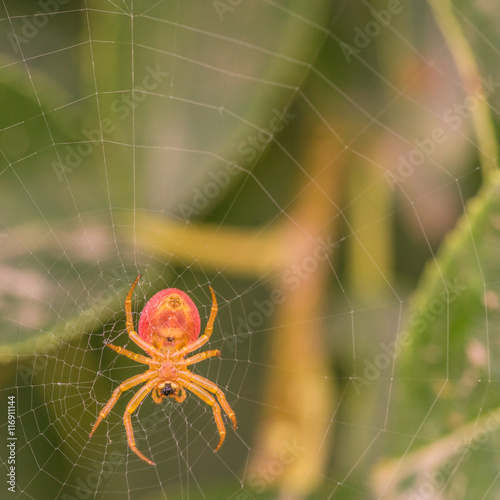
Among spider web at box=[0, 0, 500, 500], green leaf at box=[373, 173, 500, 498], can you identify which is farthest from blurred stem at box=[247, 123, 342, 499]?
green leaf at box=[373, 173, 500, 498]

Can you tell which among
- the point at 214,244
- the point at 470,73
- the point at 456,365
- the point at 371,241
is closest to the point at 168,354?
the point at 214,244

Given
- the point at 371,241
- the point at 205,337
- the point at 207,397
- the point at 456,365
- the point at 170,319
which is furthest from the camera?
the point at 207,397

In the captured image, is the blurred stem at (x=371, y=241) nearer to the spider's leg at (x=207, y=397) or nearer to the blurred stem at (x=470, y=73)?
the blurred stem at (x=470, y=73)

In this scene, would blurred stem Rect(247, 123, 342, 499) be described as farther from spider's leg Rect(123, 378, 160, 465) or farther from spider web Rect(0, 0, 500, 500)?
spider's leg Rect(123, 378, 160, 465)

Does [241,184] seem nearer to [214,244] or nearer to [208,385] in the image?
[214,244]

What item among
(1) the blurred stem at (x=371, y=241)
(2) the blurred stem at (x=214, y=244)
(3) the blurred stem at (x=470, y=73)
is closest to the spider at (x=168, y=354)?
(2) the blurred stem at (x=214, y=244)

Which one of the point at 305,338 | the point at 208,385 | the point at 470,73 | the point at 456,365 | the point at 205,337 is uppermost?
the point at 470,73
